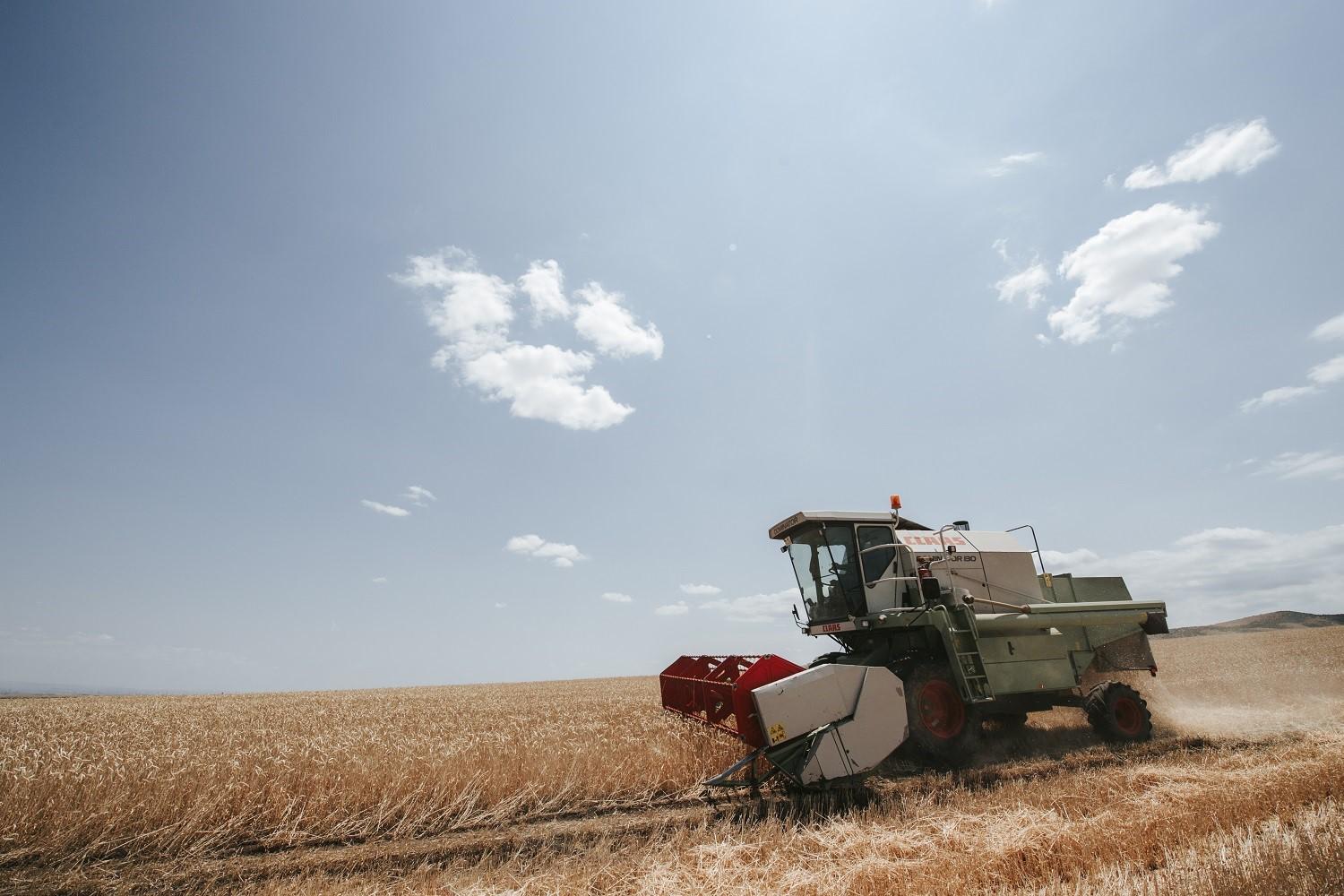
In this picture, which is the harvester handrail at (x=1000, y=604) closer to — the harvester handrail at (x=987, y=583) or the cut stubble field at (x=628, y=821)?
the harvester handrail at (x=987, y=583)

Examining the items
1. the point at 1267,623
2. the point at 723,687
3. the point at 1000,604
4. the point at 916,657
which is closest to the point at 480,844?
the point at 723,687

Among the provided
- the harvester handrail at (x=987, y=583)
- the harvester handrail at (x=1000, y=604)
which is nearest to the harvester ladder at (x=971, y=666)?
the harvester handrail at (x=1000, y=604)

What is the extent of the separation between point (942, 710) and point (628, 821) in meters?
4.45

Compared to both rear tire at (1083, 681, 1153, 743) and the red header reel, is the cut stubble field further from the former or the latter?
rear tire at (1083, 681, 1153, 743)

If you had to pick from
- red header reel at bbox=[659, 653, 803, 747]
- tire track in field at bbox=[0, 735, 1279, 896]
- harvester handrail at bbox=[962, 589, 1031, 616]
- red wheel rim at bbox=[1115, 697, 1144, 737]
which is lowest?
tire track in field at bbox=[0, 735, 1279, 896]

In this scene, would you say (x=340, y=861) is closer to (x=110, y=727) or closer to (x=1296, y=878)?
(x=1296, y=878)

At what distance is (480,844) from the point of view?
4.67 meters

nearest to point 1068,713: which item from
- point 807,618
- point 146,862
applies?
point 807,618

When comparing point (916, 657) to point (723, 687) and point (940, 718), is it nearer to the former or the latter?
point (940, 718)

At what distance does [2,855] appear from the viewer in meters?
4.37

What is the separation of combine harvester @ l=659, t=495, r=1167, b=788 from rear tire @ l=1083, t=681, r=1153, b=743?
0.07 feet

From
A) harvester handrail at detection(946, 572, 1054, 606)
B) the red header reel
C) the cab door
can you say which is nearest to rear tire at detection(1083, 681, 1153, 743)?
harvester handrail at detection(946, 572, 1054, 606)

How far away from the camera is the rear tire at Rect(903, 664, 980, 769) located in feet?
24.1

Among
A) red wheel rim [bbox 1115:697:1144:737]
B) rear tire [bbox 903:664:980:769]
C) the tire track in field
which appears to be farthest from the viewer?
red wheel rim [bbox 1115:697:1144:737]
